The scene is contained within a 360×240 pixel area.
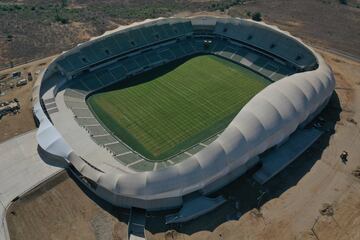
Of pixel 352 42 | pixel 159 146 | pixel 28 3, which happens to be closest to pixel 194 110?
pixel 159 146

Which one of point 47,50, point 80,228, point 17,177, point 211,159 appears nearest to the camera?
point 80,228

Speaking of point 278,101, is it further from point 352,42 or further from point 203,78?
point 352,42

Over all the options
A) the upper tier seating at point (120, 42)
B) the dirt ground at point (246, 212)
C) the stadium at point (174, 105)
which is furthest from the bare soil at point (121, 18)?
the dirt ground at point (246, 212)

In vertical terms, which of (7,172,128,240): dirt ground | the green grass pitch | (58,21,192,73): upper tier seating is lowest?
(7,172,128,240): dirt ground

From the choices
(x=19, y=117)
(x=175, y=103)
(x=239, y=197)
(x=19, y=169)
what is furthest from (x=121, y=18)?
(x=239, y=197)

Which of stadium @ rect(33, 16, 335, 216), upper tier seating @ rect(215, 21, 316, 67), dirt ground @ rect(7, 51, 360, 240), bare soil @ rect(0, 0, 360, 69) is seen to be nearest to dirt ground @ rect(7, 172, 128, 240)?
dirt ground @ rect(7, 51, 360, 240)

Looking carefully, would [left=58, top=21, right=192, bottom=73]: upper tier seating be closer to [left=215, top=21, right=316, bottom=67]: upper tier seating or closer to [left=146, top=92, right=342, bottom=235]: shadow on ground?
[left=215, top=21, right=316, bottom=67]: upper tier seating
